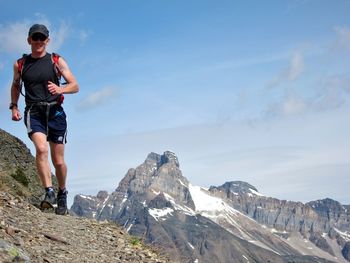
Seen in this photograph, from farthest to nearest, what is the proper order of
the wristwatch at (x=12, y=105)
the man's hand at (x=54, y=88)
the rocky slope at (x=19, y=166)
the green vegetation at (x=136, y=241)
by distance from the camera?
the rocky slope at (x=19, y=166) < the green vegetation at (x=136, y=241) < the wristwatch at (x=12, y=105) < the man's hand at (x=54, y=88)

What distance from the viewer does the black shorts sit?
10859 millimetres

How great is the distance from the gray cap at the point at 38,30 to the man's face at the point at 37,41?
0.06 metres

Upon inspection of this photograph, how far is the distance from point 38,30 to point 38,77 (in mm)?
930

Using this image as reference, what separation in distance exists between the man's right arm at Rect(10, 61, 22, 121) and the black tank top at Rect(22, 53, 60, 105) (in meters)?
0.23

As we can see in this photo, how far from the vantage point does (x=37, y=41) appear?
Result: 10.7m

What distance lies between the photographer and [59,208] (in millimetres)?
12531

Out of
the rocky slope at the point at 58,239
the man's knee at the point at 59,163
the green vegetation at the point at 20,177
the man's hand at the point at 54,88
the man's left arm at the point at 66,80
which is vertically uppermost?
the man's left arm at the point at 66,80

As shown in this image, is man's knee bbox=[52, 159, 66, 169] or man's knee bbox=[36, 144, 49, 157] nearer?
man's knee bbox=[36, 144, 49, 157]

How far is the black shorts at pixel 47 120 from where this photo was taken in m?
10.9

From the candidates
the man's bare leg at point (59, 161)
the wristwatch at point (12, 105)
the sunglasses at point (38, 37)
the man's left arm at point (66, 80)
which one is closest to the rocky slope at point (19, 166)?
the man's bare leg at point (59, 161)

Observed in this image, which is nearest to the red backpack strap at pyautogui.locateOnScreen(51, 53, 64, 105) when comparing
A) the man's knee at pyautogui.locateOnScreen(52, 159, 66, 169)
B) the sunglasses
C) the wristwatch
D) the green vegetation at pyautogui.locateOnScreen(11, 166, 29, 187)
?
the sunglasses

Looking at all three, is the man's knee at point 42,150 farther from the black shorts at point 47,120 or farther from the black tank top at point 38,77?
the black tank top at point 38,77

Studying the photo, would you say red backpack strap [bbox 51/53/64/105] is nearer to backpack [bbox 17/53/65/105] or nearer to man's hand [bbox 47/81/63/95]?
backpack [bbox 17/53/65/105]

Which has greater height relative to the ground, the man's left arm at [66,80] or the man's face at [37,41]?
the man's face at [37,41]
